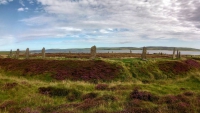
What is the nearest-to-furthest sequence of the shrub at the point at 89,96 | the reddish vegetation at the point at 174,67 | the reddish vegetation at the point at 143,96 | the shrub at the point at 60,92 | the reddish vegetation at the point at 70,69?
the reddish vegetation at the point at 143,96 < the shrub at the point at 89,96 < the shrub at the point at 60,92 < the reddish vegetation at the point at 70,69 < the reddish vegetation at the point at 174,67

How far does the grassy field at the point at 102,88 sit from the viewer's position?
32.6ft

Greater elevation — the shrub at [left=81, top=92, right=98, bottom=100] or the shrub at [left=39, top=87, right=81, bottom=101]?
the shrub at [left=81, top=92, right=98, bottom=100]

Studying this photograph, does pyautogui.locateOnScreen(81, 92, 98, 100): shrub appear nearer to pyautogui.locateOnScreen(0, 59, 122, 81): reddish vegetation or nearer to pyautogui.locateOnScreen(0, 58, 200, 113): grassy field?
pyautogui.locateOnScreen(0, 58, 200, 113): grassy field

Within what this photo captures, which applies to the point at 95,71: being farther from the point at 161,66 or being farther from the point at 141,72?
the point at 161,66

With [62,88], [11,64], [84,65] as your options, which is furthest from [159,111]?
[11,64]

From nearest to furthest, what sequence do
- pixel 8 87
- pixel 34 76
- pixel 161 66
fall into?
pixel 8 87, pixel 34 76, pixel 161 66

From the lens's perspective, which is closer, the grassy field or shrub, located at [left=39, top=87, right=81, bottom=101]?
the grassy field

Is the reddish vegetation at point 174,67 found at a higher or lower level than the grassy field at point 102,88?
higher

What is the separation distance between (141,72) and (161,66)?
5.18 meters

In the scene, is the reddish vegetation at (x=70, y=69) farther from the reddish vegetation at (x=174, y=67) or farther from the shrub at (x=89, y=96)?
the shrub at (x=89, y=96)

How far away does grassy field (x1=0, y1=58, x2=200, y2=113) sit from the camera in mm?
9946

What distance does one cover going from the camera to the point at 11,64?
30.0m

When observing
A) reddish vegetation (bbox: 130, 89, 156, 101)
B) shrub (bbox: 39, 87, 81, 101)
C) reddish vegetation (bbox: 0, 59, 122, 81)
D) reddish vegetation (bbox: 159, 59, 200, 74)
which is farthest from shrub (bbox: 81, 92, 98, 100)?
reddish vegetation (bbox: 159, 59, 200, 74)

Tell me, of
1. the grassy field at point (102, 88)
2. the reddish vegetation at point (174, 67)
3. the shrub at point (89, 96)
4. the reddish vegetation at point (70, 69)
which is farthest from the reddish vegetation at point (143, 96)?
the reddish vegetation at point (174, 67)
